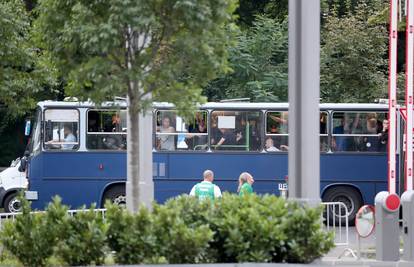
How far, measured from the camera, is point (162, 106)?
80.5 feet

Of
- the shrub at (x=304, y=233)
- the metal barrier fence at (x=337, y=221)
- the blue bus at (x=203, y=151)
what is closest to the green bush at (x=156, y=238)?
the shrub at (x=304, y=233)

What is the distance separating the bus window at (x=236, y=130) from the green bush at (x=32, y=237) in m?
13.0

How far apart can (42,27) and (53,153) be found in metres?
12.1

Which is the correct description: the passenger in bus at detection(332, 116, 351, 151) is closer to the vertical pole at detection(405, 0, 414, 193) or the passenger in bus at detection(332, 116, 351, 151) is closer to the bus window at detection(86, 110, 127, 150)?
the bus window at detection(86, 110, 127, 150)

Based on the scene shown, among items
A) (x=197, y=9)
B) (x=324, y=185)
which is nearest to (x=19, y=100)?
(x=324, y=185)

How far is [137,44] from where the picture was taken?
12461 millimetres

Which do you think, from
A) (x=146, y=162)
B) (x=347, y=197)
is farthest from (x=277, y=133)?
(x=146, y=162)

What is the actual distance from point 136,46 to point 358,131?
13.6m

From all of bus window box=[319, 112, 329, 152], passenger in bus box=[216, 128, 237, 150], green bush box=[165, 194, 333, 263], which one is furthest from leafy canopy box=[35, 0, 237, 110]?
bus window box=[319, 112, 329, 152]

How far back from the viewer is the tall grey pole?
38.7 ft

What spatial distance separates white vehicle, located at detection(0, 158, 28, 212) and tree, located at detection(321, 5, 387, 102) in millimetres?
10877

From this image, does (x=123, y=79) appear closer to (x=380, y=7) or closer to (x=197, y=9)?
(x=197, y=9)

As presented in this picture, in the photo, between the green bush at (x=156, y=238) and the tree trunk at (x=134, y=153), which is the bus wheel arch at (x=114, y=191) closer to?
the tree trunk at (x=134, y=153)

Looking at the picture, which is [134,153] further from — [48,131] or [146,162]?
[48,131]
